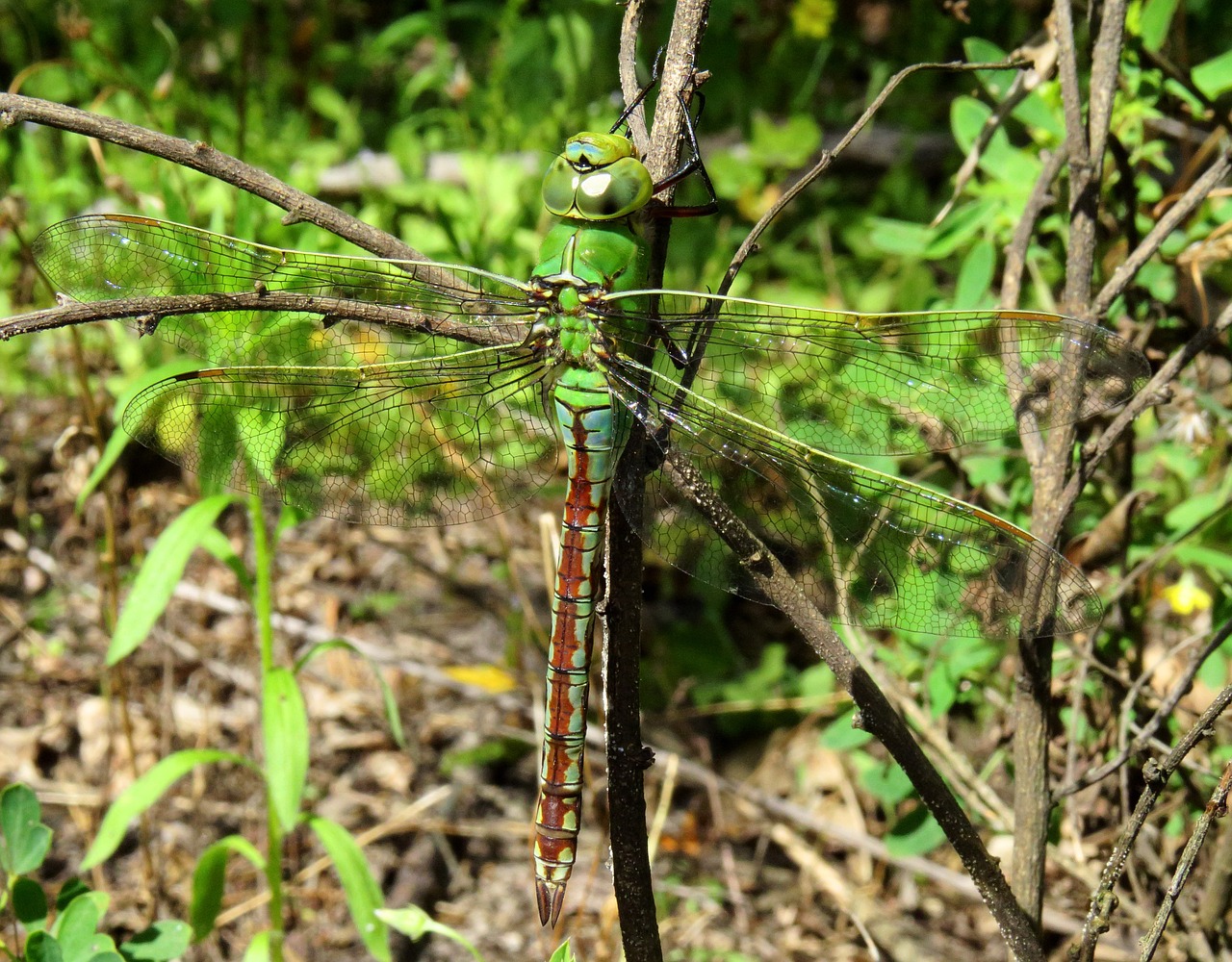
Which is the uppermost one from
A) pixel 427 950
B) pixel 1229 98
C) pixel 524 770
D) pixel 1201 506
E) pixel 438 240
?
pixel 1229 98

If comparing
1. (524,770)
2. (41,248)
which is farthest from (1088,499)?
(41,248)

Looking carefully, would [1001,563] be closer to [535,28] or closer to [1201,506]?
[1201,506]

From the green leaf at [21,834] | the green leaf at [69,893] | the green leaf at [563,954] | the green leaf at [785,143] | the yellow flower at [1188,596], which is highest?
the green leaf at [785,143]

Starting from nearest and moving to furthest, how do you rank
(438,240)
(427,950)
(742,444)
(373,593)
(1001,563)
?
(1001,563)
(742,444)
(427,950)
(373,593)
(438,240)

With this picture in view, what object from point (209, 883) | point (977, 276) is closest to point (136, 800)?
point (209, 883)

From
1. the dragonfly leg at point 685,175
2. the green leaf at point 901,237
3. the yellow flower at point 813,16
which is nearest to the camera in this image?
the dragonfly leg at point 685,175

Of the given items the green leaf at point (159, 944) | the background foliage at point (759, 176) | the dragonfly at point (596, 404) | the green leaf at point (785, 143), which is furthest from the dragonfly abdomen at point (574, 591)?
the green leaf at point (785, 143)

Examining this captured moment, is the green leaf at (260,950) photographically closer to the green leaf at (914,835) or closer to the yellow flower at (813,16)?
the green leaf at (914,835)

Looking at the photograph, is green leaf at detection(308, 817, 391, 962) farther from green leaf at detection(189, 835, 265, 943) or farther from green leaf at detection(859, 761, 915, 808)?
green leaf at detection(859, 761, 915, 808)
